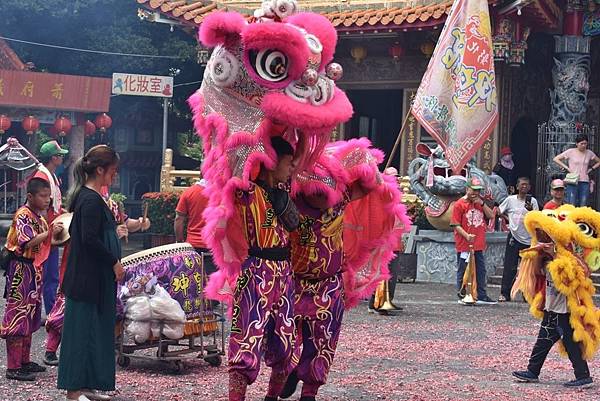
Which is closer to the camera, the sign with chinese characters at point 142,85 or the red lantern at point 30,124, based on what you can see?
the sign with chinese characters at point 142,85

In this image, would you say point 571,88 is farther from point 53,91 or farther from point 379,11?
point 53,91

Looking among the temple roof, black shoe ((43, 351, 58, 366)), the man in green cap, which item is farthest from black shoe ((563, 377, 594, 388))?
the temple roof

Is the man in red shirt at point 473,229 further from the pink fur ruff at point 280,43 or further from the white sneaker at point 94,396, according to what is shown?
the pink fur ruff at point 280,43

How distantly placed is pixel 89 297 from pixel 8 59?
19.4 meters

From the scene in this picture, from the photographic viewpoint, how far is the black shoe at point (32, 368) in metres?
7.72

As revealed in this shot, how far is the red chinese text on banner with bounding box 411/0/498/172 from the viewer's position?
12812 millimetres

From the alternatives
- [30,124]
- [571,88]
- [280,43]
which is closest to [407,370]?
[280,43]

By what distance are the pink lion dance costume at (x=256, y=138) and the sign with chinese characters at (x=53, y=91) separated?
60.3ft

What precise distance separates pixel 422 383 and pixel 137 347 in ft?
6.86

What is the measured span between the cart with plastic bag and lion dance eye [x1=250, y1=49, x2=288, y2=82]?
7.57ft

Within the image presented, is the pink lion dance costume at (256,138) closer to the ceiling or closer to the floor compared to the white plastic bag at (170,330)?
closer to the ceiling

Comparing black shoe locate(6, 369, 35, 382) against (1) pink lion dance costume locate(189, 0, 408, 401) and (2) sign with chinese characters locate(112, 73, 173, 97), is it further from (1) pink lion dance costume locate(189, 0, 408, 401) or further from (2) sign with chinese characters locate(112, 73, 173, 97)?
(2) sign with chinese characters locate(112, 73, 173, 97)

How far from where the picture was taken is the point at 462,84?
513 inches

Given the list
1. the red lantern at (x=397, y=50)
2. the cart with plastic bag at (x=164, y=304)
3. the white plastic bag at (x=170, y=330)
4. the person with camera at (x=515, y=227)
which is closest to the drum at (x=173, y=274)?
the cart with plastic bag at (x=164, y=304)
